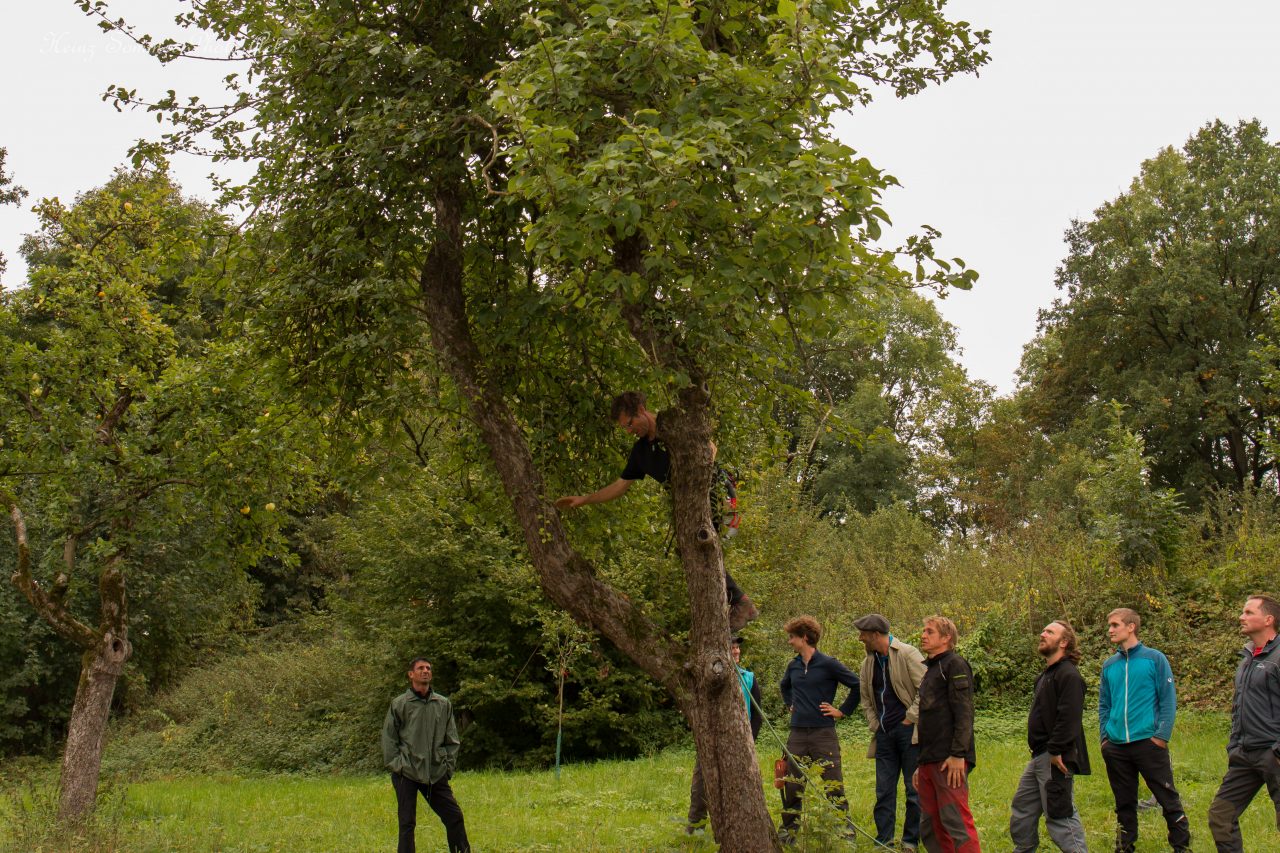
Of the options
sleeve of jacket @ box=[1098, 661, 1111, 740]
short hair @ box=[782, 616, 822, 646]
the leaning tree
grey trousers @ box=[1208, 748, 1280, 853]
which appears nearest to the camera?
the leaning tree

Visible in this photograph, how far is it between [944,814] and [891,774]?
46.1 inches

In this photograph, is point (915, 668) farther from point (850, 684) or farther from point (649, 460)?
point (649, 460)

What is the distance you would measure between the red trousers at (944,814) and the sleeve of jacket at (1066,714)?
2.24ft

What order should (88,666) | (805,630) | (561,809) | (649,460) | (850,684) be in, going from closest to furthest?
1. (649,460)
2. (850,684)
3. (805,630)
4. (88,666)
5. (561,809)

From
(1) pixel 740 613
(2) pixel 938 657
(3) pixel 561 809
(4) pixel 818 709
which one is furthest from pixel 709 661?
(3) pixel 561 809

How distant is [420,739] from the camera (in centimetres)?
879

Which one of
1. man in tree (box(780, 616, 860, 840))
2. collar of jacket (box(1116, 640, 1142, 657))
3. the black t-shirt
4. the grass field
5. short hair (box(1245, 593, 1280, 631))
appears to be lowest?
the grass field

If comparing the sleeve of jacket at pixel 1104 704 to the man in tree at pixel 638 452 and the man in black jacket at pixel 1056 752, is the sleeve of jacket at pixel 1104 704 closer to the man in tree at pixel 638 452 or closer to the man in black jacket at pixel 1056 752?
the man in black jacket at pixel 1056 752

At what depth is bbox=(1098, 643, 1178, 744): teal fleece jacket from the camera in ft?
23.9

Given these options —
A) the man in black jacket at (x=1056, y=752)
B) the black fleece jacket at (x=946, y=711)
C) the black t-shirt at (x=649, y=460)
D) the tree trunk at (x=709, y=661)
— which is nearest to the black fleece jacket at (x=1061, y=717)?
the man in black jacket at (x=1056, y=752)

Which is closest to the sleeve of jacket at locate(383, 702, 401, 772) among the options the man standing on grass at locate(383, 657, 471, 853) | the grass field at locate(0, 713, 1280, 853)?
A: the man standing on grass at locate(383, 657, 471, 853)

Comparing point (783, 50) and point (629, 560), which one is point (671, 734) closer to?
point (629, 560)

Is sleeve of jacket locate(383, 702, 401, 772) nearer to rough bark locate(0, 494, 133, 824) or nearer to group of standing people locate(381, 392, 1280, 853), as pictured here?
group of standing people locate(381, 392, 1280, 853)

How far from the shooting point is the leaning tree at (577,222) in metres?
5.63
